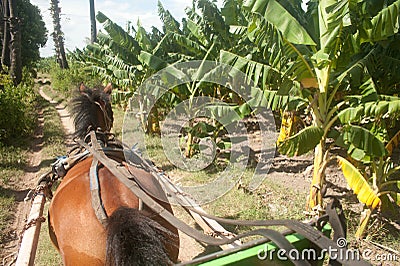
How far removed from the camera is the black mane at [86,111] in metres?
3.54

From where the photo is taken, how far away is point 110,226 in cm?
183

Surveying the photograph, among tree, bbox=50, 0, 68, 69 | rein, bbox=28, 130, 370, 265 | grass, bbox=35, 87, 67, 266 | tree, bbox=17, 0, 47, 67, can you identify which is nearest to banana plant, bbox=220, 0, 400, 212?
rein, bbox=28, 130, 370, 265

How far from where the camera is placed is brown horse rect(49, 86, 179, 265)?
1.75 m

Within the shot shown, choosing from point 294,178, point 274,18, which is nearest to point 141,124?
point 294,178

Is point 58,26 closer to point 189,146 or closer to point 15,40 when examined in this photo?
point 15,40

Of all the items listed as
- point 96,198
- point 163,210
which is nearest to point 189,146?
point 96,198

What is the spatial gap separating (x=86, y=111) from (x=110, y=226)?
2034 millimetres

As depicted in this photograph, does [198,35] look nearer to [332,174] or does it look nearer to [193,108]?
[193,108]

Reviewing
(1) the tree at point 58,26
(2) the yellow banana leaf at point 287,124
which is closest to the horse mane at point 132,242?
(2) the yellow banana leaf at point 287,124

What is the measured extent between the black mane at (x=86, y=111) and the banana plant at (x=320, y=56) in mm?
2111

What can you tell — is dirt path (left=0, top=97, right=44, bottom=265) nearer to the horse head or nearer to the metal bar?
the metal bar

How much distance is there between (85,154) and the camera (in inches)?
119

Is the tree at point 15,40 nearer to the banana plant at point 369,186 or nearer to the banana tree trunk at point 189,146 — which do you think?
the banana tree trunk at point 189,146

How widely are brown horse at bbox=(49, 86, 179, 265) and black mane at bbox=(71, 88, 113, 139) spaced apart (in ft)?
1.93
